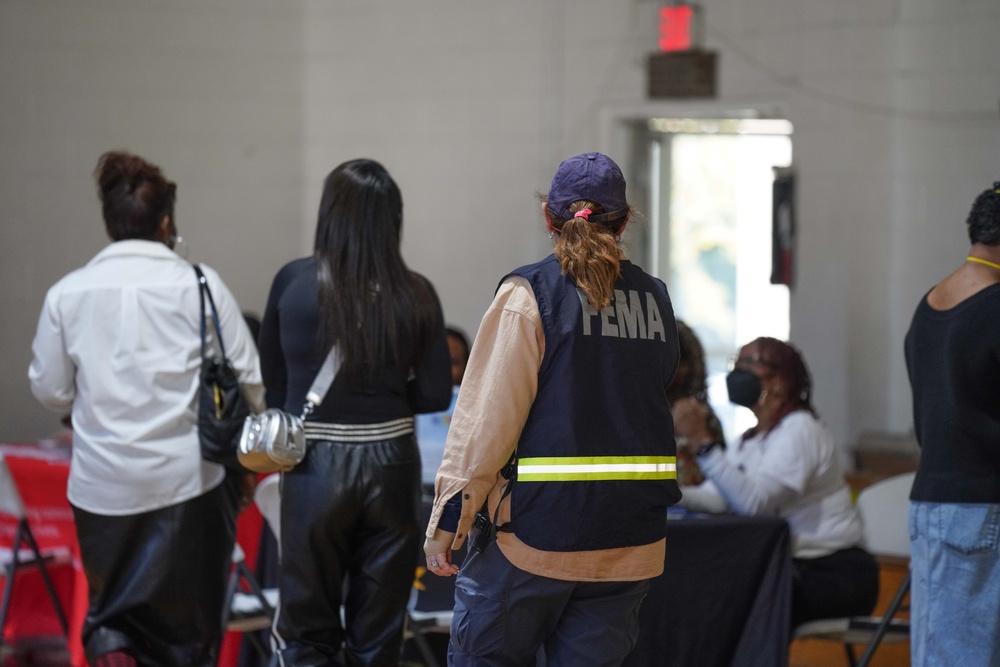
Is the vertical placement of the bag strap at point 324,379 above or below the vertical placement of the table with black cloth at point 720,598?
above

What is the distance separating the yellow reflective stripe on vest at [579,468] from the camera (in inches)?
64.9

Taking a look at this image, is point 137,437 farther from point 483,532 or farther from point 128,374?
point 483,532

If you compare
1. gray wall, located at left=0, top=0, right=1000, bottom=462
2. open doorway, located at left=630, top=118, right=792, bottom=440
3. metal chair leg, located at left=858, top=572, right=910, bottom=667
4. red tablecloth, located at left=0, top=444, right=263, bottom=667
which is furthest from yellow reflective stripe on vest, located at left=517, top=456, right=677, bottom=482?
open doorway, located at left=630, top=118, right=792, bottom=440

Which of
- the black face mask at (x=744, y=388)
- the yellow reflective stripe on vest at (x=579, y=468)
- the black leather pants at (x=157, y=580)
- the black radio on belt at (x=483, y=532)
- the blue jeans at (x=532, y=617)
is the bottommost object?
the black leather pants at (x=157, y=580)

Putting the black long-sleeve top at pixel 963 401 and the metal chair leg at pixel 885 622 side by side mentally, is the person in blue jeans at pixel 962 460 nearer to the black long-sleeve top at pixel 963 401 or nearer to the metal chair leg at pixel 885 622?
the black long-sleeve top at pixel 963 401

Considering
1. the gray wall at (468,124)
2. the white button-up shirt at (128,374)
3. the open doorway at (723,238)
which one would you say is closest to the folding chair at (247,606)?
the white button-up shirt at (128,374)

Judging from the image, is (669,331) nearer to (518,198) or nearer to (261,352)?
(261,352)

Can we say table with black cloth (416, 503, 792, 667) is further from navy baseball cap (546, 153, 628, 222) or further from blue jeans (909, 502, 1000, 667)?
navy baseball cap (546, 153, 628, 222)

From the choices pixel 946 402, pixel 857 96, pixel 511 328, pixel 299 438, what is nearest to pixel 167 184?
pixel 299 438

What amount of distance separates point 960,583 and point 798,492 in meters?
0.59

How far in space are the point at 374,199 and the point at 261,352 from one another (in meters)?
0.42

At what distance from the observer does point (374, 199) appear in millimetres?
2283

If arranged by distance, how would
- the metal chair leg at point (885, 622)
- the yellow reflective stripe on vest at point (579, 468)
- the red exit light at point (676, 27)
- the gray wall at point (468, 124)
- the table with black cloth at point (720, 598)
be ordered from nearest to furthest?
the yellow reflective stripe on vest at point (579, 468) < the table with black cloth at point (720, 598) < the metal chair leg at point (885, 622) < the gray wall at point (468, 124) < the red exit light at point (676, 27)

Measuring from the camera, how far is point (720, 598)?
8.39 ft
